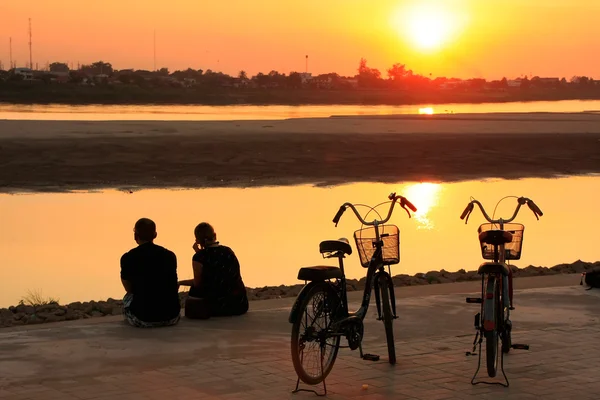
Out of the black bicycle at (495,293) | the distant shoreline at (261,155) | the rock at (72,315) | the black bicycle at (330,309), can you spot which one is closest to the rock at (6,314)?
the rock at (72,315)

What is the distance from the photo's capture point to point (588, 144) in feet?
142

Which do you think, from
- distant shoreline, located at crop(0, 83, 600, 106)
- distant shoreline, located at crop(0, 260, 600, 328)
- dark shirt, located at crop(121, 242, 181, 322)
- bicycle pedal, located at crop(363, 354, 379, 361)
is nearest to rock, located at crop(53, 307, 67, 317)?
distant shoreline, located at crop(0, 260, 600, 328)

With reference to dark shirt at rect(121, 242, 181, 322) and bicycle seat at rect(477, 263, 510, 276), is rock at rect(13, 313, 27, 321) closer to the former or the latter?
dark shirt at rect(121, 242, 181, 322)

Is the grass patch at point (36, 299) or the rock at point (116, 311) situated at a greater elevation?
the rock at point (116, 311)

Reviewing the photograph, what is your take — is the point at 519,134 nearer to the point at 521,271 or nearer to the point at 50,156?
the point at 50,156

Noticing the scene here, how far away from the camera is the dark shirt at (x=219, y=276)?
10445 mm

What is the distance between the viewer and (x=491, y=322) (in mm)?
8102

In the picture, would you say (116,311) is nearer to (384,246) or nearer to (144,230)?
(144,230)

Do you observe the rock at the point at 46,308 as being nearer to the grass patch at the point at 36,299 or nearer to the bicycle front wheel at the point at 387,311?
the grass patch at the point at 36,299

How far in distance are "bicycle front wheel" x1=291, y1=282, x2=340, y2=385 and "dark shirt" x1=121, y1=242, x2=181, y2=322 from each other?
82.4 inches

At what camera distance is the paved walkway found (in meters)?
7.94

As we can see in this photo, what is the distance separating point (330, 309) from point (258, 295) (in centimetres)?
534

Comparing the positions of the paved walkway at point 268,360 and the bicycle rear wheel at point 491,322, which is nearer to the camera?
the paved walkway at point 268,360

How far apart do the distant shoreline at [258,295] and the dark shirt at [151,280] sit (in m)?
2.01
